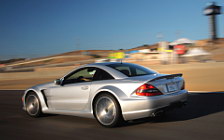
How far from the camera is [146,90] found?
16.4 ft

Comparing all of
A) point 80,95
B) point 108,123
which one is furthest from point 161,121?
point 80,95

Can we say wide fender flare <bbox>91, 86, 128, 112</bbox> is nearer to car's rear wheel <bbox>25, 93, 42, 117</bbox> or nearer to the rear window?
the rear window

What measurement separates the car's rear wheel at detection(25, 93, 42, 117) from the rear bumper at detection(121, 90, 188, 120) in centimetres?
265

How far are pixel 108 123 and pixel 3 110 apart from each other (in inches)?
172

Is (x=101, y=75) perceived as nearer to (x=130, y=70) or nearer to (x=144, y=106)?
(x=130, y=70)

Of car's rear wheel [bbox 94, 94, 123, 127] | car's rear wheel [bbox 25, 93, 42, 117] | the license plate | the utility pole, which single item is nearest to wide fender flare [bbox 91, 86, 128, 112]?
car's rear wheel [bbox 94, 94, 123, 127]

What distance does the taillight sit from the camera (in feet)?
16.4

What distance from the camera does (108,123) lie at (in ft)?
17.6

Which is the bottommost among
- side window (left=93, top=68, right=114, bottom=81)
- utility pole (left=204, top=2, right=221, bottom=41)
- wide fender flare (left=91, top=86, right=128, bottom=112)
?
wide fender flare (left=91, top=86, right=128, bottom=112)

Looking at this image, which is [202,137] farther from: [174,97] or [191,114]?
[191,114]

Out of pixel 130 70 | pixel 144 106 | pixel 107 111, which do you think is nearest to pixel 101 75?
pixel 130 70

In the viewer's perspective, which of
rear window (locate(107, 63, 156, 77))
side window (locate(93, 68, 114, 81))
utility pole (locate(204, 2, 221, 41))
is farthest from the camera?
utility pole (locate(204, 2, 221, 41))

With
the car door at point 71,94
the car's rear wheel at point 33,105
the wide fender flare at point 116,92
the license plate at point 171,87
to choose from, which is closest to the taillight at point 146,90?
the wide fender flare at point 116,92

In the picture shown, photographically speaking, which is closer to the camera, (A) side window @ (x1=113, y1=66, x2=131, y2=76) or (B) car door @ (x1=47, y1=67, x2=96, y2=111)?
(A) side window @ (x1=113, y1=66, x2=131, y2=76)
